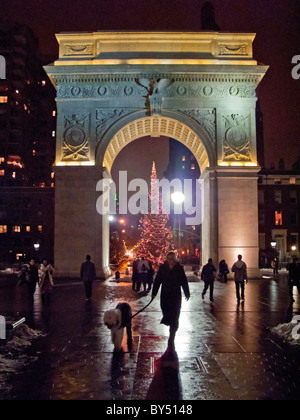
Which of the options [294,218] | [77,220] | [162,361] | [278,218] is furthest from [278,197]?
[162,361]

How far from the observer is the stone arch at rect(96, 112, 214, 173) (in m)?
28.1

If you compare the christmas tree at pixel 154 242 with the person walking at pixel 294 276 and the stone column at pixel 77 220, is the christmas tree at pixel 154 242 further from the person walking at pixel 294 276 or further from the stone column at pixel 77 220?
the person walking at pixel 294 276

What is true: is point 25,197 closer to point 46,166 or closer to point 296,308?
point 46,166

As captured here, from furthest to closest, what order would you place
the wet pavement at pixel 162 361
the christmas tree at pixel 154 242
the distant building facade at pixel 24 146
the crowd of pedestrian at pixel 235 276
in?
1. the distant building facade at pixel 24 146
2. the christmas tree at pixel 154 242
3. the crowd of pedestrian at pixel 235 276
4. the wet pavement at pixel 162 361

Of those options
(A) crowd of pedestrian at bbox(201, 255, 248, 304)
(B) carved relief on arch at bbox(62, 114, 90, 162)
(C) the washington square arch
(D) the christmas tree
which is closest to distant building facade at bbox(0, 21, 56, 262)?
(D) the christmas tree

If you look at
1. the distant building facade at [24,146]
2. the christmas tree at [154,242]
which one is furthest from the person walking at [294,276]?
the distant building facade at [24,146]

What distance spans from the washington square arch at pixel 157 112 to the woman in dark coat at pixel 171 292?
764 inches

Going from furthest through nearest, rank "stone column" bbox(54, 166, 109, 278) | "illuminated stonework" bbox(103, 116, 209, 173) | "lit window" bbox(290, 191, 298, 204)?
"lit window" bbox(290, 191, 298, 204)
"illuminated stonework" bbox(103, 116, 209, 173)
"stone column" bbox(54, 166, 109, 278)

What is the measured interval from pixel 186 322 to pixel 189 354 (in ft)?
11.4

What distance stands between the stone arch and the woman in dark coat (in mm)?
20574

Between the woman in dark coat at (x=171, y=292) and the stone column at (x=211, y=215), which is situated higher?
the stone column at (x=211, y=215)

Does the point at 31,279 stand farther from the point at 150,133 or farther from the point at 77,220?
the point at 150,133

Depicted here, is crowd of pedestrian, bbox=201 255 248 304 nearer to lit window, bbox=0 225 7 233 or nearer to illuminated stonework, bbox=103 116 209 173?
illuminated stonework, bbox=103 116 209 173

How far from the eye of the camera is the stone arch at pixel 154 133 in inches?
1105
